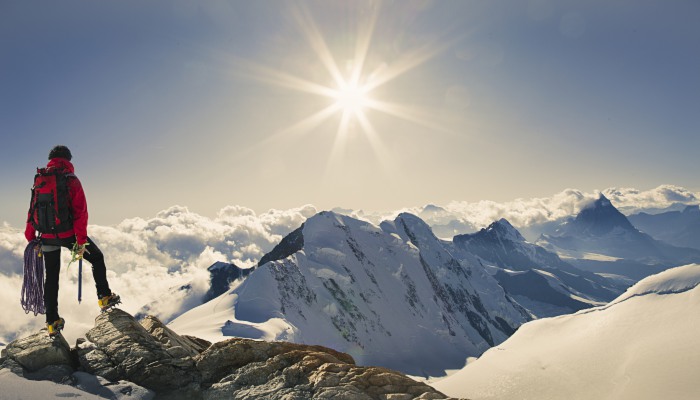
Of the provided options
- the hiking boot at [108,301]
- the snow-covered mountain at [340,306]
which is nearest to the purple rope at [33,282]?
the hiking boot at [108,301]

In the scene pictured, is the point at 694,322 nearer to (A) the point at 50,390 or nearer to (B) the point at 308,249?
(A) the point at 50,390

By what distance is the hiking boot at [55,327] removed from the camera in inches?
385

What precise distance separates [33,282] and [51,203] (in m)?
2.95

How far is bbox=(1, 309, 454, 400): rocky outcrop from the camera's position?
29.2 feet

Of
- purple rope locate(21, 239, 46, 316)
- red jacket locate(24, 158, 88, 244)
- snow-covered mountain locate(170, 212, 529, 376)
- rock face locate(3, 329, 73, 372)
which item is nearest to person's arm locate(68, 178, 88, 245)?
red jacket locate(24, 158, 88, 244)

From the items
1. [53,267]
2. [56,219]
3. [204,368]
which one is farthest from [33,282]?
[204,368]

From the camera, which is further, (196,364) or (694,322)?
(694,322)

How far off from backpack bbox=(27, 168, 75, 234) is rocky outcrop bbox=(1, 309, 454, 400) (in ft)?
9.40

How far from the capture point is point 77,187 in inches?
404

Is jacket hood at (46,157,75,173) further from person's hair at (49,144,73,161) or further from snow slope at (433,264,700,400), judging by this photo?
snow slope at (433,264,700,400)

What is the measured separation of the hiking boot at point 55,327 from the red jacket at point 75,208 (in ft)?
7.38

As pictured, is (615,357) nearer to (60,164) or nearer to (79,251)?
(79,251)

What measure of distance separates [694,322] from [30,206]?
31215 mm

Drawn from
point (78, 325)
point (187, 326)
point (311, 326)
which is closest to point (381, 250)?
point (311, 326)
